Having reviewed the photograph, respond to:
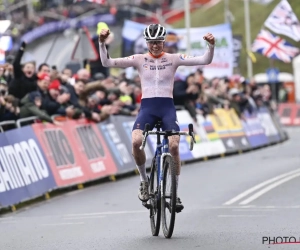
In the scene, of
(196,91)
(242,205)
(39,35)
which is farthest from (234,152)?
(39,35)

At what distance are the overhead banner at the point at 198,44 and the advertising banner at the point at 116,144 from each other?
10.8 m

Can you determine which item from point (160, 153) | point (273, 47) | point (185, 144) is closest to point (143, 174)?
point (160, 153)

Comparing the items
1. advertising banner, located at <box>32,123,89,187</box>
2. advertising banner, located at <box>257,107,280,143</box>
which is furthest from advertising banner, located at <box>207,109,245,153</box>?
advertising banner, located at <box>32,123,89,187</box>

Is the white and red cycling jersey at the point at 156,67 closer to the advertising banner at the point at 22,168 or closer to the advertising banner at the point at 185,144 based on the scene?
the advertising banner at the point at 22,168

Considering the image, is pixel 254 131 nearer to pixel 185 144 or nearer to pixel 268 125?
pixel 268 125

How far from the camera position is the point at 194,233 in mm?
12297

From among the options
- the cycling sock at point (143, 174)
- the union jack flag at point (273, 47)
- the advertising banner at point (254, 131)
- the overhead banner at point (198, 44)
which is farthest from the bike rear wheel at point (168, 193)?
the overhead banner at point (198, 44)

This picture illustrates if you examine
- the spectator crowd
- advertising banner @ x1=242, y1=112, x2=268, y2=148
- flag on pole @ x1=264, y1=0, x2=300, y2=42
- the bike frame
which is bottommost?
advertising banner @ x1=242, y1=112, x2=268, y2=148

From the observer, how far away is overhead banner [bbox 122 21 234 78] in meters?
35.2

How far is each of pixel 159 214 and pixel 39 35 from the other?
155ft

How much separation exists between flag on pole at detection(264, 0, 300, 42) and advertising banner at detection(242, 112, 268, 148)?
6.41 m

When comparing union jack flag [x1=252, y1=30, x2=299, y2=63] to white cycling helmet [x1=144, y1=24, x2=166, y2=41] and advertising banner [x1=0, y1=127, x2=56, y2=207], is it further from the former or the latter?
white cycling helmet [x1=144, y1=24, x2=166, y2=41]

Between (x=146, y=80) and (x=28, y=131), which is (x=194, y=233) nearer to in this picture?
(x=146, y=80)

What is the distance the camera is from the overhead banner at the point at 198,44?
115 ft
